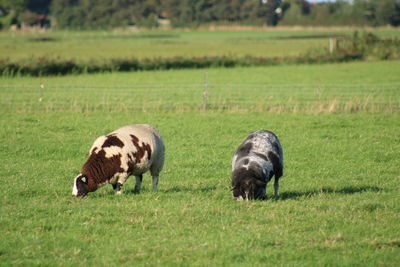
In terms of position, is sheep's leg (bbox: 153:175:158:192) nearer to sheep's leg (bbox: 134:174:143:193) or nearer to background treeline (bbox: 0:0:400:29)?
sheep's leg (bbox: 134:174:143:193)

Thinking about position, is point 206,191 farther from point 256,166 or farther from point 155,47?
point 155,47

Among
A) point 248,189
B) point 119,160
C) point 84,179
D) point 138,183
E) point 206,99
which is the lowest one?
point 206,99

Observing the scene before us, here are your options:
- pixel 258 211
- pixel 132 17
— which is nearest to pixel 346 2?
pixel 132 17

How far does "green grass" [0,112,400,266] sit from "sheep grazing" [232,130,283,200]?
0.86 ft

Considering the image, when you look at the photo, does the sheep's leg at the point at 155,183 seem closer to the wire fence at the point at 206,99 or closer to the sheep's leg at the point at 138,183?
the sheep's leg at the point at 138,183

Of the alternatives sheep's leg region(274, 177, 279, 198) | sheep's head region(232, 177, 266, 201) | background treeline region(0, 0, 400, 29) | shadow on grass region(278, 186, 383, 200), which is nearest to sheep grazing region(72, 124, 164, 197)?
sheep's head region(232, 177, 266, 201)

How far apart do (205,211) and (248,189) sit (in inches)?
43.5

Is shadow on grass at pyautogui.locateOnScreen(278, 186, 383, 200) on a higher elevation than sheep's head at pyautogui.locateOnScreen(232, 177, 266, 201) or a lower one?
lower

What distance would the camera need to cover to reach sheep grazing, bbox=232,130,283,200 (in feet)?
38.3

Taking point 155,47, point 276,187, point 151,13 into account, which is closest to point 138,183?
point 276,187

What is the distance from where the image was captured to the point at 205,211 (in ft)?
35.7

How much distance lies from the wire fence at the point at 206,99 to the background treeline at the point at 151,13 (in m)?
102

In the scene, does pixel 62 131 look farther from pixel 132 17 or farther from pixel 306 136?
pixel 132 17

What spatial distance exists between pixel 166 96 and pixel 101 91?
374 centimetres
